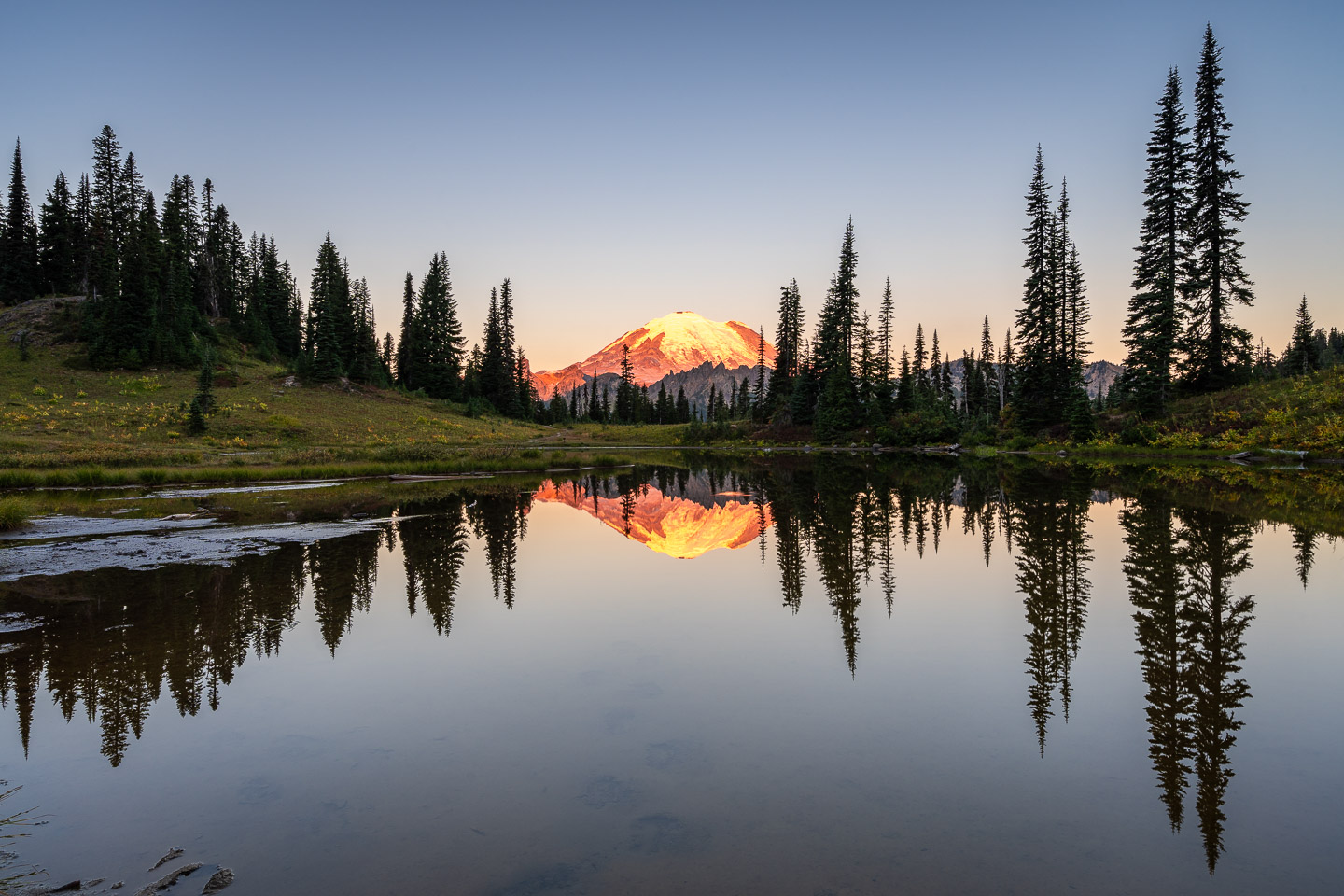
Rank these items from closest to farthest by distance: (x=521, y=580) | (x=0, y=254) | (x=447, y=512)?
(x=521, y=580) → (x=447, y=512) → (x=0, y=254)

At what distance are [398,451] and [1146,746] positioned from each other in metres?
45.1

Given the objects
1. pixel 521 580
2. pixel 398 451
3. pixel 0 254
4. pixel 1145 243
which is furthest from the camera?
pixel 0 254

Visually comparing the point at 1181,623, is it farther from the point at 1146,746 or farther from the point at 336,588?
the point at 336,588

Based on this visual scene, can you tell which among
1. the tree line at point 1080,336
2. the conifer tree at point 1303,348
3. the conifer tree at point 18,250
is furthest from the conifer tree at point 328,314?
the conifer tree at point 1303,348

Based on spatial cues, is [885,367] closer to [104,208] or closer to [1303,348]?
[1303,348]

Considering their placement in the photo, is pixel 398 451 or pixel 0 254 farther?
pixel 0 254

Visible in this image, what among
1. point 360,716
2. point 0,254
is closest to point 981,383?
point 360,716

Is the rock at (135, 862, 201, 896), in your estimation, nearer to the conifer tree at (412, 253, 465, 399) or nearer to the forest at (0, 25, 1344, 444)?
the forest at (0, 25, 1344, 444)

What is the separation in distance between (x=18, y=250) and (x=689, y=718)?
111 metres

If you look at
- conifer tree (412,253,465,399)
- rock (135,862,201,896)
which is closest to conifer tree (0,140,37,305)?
conifer tree (412,253,465,399)

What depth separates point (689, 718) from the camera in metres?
7.13

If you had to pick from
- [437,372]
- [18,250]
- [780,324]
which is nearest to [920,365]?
[780,324]

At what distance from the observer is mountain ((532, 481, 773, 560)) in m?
19.2

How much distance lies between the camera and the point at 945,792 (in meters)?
5.48
